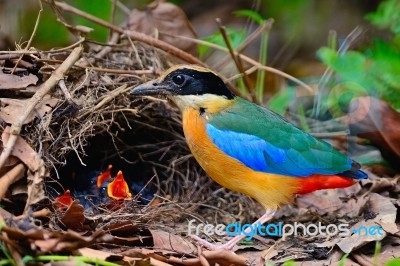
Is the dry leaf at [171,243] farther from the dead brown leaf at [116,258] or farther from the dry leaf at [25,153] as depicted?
the dry leaf at [25,153]

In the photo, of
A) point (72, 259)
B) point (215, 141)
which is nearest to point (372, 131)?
point (215, 141)

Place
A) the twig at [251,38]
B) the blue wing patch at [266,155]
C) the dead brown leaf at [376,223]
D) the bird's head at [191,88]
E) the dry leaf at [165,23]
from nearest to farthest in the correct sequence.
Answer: the dead brown leaf at [376,223] → the blue wing patch at [266,155] → the bird's head at [191,88] → the twig at [251,38] → the dry leaf at [165,23]

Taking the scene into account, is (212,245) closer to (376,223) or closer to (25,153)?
(376,223)

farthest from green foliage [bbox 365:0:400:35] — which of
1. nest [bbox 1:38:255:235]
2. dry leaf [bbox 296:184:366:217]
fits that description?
nest [bbox 1:38:255:235]

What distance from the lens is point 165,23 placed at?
6.80 metres

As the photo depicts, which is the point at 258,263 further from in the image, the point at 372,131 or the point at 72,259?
the point at 372,131

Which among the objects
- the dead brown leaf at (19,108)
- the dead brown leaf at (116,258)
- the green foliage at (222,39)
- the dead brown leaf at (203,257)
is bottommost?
the dead brown leaf at (203,257)

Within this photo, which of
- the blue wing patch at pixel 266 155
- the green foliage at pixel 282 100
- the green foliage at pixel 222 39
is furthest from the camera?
the green foliage at pixel 222 39

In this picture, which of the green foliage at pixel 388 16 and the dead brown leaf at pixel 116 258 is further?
the green foliage at pixel 388 16

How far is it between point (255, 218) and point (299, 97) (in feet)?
6.08

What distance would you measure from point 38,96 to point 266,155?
145cm

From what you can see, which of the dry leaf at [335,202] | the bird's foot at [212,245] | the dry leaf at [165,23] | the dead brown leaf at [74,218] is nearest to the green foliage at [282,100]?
the dry leaf at [165,23]

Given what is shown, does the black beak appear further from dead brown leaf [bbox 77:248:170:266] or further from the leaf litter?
dead brown leaf [bbox 77:248:170:266]

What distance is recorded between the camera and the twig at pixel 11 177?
4412mm
